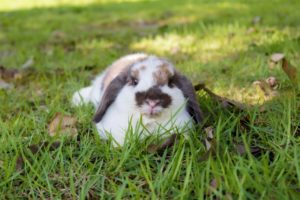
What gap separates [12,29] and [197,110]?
220 inches

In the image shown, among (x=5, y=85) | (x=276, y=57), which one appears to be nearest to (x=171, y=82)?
(x=276, y=57)

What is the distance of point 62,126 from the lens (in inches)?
124

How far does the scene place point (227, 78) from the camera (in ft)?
13.3

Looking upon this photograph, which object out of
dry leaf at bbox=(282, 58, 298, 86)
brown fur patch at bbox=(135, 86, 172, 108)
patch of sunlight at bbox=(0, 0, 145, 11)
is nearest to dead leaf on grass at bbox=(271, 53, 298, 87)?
dry leaf at bbox=(282, 58, 298, 86)

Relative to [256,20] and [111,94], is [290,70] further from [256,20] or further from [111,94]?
[256,20]

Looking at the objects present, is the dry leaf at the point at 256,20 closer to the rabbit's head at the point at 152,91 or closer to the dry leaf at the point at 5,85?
the dry leaf at the point at 5,85

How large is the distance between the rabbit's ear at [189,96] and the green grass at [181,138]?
4.0 inches

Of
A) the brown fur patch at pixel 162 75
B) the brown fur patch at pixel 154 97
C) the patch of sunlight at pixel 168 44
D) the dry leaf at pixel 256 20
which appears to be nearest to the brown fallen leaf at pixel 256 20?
the dry leaf at pixel 256 20

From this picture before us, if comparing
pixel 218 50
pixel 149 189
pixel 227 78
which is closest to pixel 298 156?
pixel 149 189

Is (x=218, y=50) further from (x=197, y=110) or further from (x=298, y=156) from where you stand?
(x=298, y=156)

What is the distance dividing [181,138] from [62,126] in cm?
89

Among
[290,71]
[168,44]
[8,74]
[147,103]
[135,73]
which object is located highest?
[135,73]

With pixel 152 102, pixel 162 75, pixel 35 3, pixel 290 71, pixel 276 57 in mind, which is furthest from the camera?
pixel 35 3

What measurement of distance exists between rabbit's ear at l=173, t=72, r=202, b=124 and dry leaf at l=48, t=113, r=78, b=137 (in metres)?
0.69
